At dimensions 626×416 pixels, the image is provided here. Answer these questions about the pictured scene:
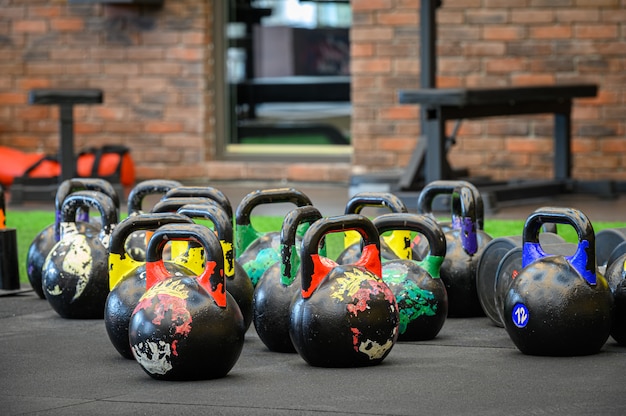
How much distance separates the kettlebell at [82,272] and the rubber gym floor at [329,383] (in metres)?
0.41

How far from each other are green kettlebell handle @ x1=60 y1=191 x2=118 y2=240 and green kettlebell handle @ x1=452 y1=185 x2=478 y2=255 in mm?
1636

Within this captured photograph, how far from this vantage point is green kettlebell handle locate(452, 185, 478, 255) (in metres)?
5.48

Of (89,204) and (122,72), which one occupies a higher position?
(122,72)

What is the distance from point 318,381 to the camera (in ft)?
13.4

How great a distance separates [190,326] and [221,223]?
704 millimetres

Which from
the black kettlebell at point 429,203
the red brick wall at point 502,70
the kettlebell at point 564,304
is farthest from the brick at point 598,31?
the kettlebell at point 564,304

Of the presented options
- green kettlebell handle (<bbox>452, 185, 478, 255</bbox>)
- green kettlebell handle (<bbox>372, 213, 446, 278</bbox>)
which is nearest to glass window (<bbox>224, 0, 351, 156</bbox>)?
green kettlebell handle (<bbox>452, 185, 478, 255</bbox>)

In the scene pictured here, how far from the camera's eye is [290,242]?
4570 millimetres

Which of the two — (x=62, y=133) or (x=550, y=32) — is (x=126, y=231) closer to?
(x=62, y=133)

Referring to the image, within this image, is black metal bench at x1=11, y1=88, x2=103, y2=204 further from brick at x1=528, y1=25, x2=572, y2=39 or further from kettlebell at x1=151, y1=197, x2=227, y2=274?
kettlebell at x1=151, y1=197, x2=227, y2=274

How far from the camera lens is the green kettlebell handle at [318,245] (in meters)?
4.33

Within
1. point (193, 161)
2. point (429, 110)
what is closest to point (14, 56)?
point (193, 161)

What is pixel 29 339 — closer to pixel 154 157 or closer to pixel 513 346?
pixel 513 346

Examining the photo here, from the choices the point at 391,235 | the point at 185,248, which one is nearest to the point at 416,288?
the point at 391,235
